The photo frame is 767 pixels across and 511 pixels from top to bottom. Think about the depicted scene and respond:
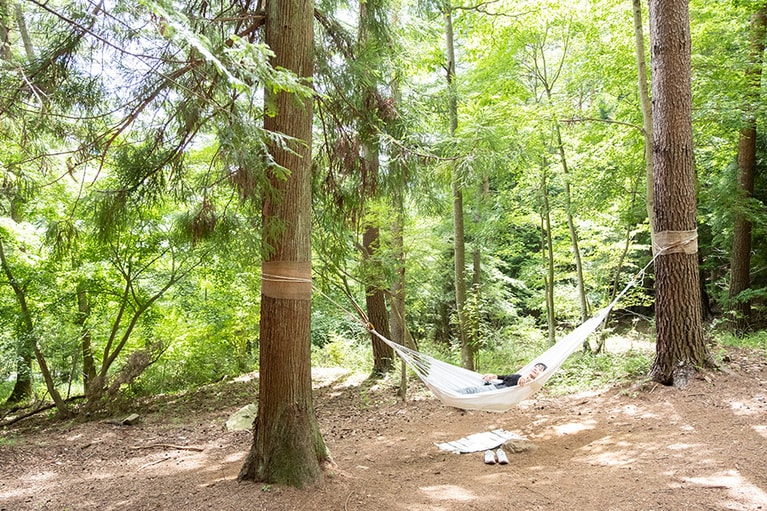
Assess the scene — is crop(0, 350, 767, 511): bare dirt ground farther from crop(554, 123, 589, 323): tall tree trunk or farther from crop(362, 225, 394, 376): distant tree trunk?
crop(554, 123, 589, 323): tall tree trunk

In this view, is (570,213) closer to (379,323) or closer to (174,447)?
(379,323)

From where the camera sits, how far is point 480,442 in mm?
3031

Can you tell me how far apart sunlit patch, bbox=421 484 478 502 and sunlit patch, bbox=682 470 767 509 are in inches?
37.0

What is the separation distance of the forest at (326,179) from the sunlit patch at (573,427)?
698mm

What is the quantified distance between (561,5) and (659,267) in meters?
3.69

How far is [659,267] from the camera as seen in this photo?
3359 mm

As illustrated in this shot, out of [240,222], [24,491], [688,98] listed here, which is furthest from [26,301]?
[688,98]

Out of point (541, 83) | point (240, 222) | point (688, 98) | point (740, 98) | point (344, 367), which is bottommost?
point (344, 367)

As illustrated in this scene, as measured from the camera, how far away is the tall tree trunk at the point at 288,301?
2359 millimetres

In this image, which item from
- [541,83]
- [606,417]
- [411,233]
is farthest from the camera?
[541,83]

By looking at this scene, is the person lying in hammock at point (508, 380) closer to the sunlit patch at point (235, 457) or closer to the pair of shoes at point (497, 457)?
the pair of shoes at point (497, 457)

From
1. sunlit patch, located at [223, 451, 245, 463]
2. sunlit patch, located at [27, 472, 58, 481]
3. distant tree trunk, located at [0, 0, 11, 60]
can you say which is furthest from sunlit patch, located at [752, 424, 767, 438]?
sunlit patch, located at [27, 472, 58, 481]

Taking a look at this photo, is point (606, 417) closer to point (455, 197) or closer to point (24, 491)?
point (455, 197)

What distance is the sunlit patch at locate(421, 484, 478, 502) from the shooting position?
7.35ft
